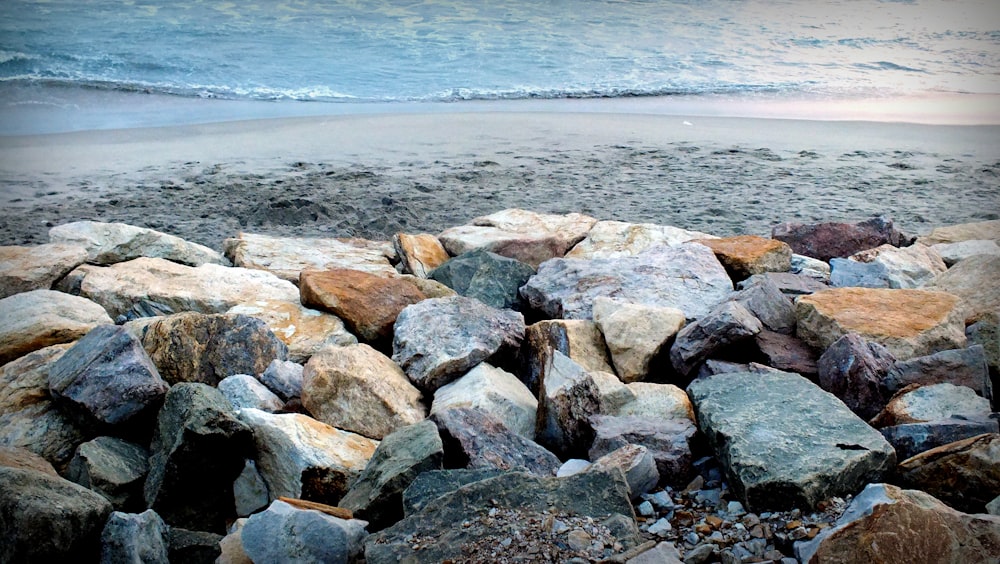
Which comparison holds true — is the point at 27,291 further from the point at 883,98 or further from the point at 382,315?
the point at 883,98

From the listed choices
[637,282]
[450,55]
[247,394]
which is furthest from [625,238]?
[450,55]

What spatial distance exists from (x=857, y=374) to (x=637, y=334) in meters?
0.79

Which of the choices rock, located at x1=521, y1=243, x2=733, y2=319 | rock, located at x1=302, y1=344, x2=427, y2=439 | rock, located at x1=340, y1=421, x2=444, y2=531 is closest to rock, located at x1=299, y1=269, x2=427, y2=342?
rock, located at x1=302, y1=344, x2=427, y2=439

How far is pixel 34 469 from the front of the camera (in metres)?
2.31

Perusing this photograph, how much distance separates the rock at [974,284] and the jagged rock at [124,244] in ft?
11.3

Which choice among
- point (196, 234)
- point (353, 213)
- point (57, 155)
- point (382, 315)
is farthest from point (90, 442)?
point (57, 155)

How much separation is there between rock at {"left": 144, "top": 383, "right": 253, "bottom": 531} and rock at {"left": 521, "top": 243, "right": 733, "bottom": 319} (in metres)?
1.65

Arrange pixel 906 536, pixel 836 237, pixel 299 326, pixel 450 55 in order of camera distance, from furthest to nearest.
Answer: pixel 450 55 → pixel 836 237 → pixel 299 326 → pixel 906 536

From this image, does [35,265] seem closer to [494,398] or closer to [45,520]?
[45,520]

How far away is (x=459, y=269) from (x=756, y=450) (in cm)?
204

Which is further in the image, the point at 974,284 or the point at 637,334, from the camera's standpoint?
the point at 974,284

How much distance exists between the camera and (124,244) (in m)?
4.11

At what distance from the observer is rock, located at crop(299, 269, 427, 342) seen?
345 cm

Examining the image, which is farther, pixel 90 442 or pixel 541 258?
pixel 541 258
